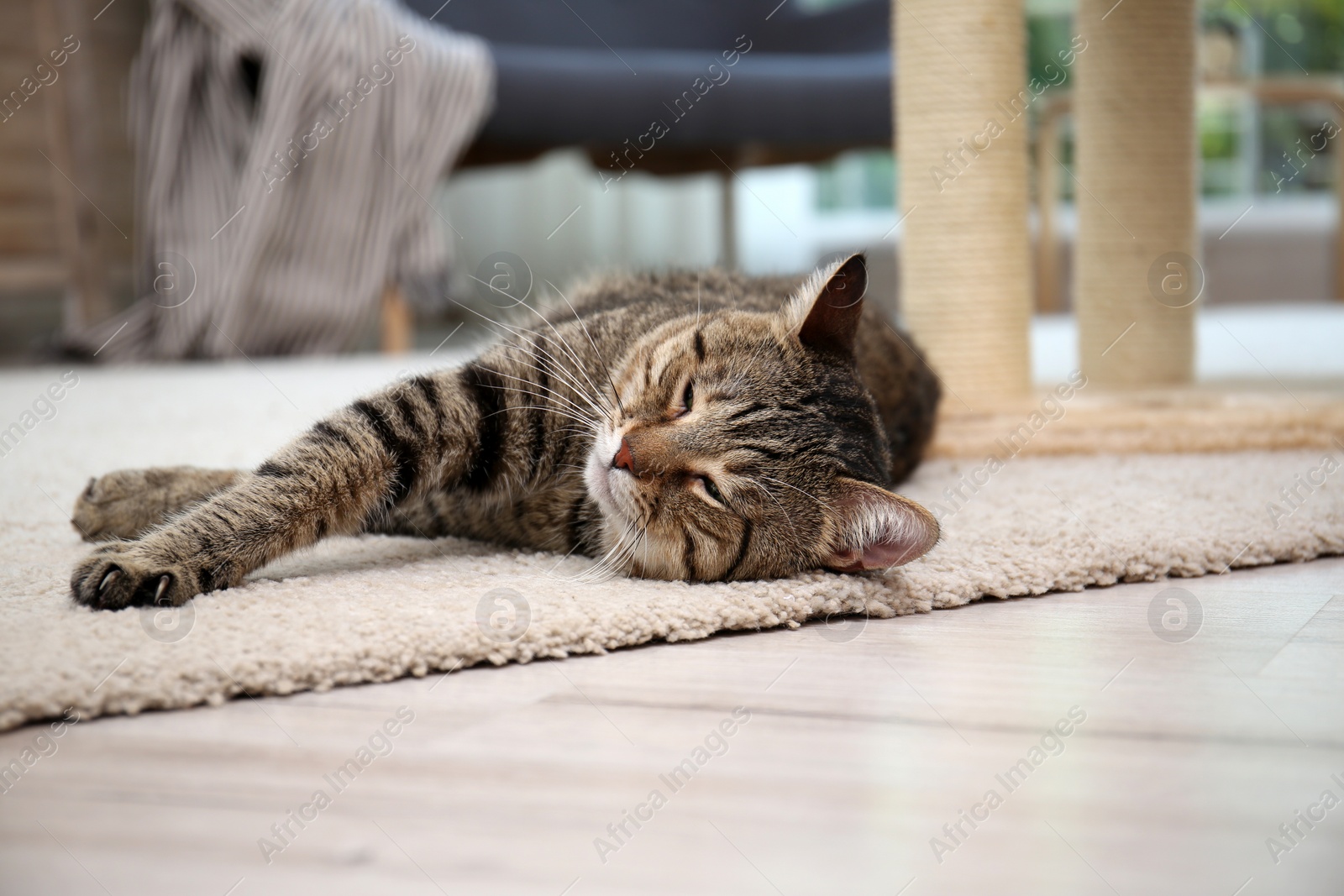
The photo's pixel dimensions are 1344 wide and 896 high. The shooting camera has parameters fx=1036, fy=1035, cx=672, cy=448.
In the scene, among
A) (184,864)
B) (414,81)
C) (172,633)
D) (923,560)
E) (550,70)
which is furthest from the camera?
(550,70)

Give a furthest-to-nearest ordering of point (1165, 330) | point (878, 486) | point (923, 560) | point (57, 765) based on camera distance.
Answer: point (1165, 330), point (923, 560), point (878, 486), point (57, 765)

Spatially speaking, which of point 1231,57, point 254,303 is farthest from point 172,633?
point 1231,57

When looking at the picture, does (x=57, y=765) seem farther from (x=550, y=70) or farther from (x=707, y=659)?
(x=550, y=70)

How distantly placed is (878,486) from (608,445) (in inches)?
11.8

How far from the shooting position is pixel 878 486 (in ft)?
3.60

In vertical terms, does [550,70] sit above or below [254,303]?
above

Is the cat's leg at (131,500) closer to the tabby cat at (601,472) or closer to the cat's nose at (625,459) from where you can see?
the tabby cat at (601,472)

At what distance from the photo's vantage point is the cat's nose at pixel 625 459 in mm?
1120

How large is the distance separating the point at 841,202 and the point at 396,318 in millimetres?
3168

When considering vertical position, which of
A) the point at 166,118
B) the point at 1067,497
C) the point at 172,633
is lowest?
the point at 1067,497

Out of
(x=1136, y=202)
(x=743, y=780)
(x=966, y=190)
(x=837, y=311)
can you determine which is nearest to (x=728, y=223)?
(x=1136, y=202)

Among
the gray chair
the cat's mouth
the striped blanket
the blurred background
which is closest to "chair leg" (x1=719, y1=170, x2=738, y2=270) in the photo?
the blurred background

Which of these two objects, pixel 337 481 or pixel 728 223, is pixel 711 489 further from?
pixel 728 223

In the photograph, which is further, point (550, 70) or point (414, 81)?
point (550, 70)
